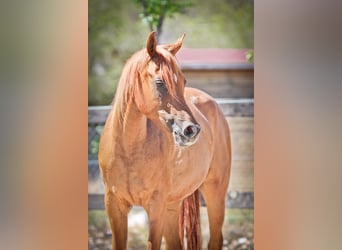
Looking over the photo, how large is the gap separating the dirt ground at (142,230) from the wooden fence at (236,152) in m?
0.06

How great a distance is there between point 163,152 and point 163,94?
13.8 inches

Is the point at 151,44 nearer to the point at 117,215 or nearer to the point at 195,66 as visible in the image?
the point at 195,66

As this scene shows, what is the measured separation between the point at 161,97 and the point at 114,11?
609 mm

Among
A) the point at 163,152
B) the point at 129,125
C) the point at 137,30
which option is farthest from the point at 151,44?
the point at 163,152

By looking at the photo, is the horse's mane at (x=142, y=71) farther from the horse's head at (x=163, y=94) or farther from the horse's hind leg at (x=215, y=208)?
the horse's hind leg at (x=215, y=208)

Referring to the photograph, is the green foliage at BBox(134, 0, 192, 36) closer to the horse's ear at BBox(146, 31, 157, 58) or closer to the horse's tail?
the horse's ear at BBox(146, 31, 157, 58)

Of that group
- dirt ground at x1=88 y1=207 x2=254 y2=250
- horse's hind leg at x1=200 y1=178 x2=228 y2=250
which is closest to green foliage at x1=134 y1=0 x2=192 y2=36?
horse's hind leg at x1=200 y1=178 x2=228 y2=250

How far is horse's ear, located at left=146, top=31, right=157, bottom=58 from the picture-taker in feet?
11.1

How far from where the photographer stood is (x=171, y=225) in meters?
3.51

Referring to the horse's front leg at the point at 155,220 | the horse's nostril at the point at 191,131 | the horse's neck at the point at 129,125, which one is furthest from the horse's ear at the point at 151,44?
the horse's front leg at the point at 155,220

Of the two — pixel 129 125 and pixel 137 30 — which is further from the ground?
pixel 137 30
